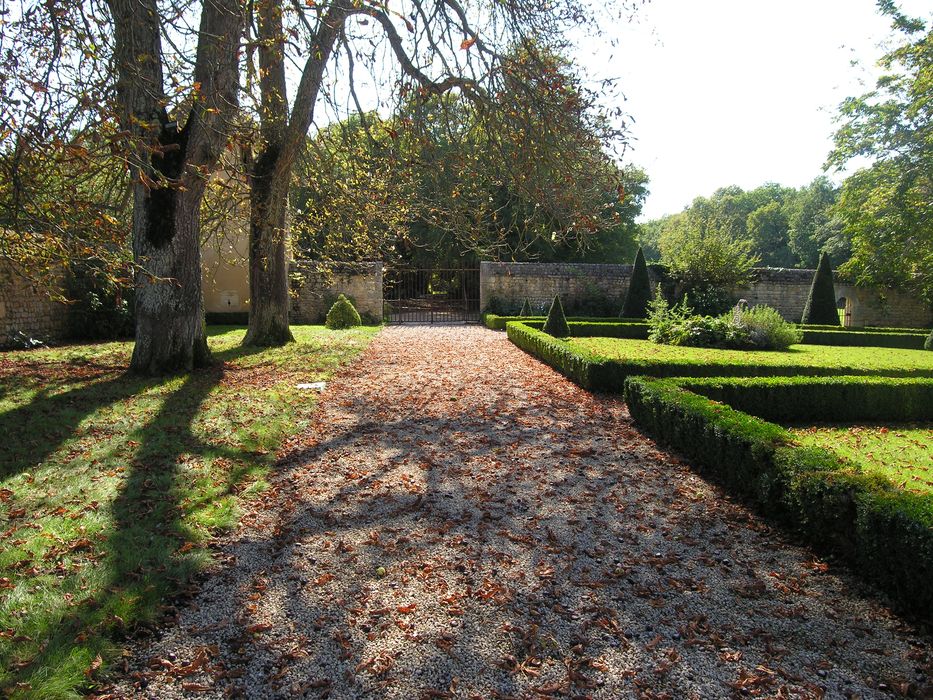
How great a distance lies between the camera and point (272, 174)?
1044 cm

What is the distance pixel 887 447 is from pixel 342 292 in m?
17.9

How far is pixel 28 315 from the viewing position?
12.5 m

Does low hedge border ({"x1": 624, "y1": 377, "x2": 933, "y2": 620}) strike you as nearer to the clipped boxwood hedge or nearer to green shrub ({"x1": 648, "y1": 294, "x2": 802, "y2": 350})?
the clipped boxwood hedge

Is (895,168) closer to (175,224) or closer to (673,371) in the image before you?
(673,371)

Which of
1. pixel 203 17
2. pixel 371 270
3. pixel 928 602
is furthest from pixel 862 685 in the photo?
pixel 371 270

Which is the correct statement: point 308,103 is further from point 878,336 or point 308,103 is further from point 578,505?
point 878,336

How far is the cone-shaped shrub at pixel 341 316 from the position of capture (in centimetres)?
1848

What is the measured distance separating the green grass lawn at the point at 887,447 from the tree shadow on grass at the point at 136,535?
16.3 feet

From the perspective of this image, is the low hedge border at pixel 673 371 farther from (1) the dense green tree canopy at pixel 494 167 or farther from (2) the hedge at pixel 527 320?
(2) the hedge at pixel 527 320

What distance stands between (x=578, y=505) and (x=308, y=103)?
9.27 meters

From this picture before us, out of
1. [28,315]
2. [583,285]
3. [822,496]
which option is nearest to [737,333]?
[583,285]

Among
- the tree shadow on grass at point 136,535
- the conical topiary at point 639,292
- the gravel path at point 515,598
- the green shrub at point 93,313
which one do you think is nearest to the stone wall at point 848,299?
the conical topiary at point 639,292

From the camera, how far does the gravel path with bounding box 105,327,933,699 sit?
2.30 m

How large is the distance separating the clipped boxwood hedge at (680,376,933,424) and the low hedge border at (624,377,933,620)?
1775mm
